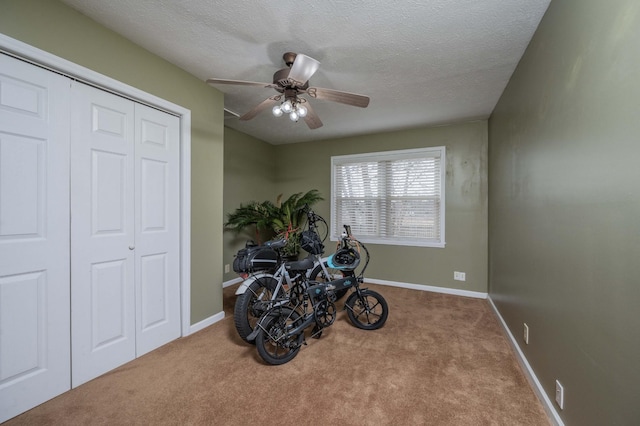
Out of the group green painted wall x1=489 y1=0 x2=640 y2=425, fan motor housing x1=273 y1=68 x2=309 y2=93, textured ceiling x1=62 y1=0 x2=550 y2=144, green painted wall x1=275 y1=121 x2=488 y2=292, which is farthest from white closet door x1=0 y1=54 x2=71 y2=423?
green painted wall x1=275 y1=121 x2=488 y2=292

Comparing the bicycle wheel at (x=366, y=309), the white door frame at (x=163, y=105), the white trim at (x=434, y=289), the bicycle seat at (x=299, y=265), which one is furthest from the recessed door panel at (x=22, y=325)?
the white trim at (x=434, y=289)

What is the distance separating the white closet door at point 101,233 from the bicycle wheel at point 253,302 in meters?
0.82

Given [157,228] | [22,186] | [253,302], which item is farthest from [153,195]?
[253,302]

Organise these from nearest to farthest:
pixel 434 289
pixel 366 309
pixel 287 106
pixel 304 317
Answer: pixel 287 106 → pixel 304 317 → pixel 366 309 → pixel 434 289

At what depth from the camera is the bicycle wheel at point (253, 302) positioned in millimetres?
2082

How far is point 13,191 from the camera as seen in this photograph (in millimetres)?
1440

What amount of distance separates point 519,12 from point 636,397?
2.02m

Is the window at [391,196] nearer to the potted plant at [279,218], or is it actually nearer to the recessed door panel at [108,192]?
the potted plant at [279,218]

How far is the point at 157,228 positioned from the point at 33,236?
737mm

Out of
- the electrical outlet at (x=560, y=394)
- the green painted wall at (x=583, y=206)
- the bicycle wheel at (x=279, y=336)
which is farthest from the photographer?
the bicycle wheel at (x=279, y=336)

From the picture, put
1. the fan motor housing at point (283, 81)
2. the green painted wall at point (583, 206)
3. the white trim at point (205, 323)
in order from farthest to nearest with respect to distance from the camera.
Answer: the white trim at point (205, 323)
the fan motor housing at point (283, 81)
the green painted wall at point (583, 206)

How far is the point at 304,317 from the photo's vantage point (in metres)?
2.12

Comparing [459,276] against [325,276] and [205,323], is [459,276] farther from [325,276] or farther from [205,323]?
[205,323]

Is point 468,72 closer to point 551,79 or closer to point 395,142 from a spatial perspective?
point 551,79
